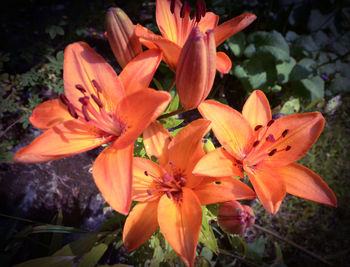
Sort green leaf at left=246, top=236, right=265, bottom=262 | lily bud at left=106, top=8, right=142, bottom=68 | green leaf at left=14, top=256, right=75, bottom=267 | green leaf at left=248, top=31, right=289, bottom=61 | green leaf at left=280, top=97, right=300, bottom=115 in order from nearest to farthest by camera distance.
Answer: lily bud at left=106, top=8, right=142, bottom=68
green leaf at left=14, top=256, right=75, bottom=267
green leaf at left=246, top=236, right=265, bottom=262
green leaf at left=248, top=31, right=289, bottom=61
green leaf at left=280, top=97, right=300, bottom=115

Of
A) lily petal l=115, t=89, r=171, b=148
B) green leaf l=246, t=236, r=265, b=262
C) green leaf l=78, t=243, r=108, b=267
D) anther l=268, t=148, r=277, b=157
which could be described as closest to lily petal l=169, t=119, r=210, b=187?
lily petal l=115, t=89, r=171, b=148

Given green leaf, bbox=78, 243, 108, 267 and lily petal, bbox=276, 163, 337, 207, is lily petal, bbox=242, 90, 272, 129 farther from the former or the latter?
green leaf, bbox=78, 243, 108, 267

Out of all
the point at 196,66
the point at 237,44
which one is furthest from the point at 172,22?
the point at 237,44

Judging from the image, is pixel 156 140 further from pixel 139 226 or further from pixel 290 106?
pixel 290 106

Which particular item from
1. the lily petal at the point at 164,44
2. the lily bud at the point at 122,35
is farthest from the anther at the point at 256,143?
the lily bud at the point at 122,35

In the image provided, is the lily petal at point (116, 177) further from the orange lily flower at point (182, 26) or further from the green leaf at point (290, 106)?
the green leaf at point (290, 106)

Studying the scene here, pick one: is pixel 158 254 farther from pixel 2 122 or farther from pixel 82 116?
pixel 2 122
